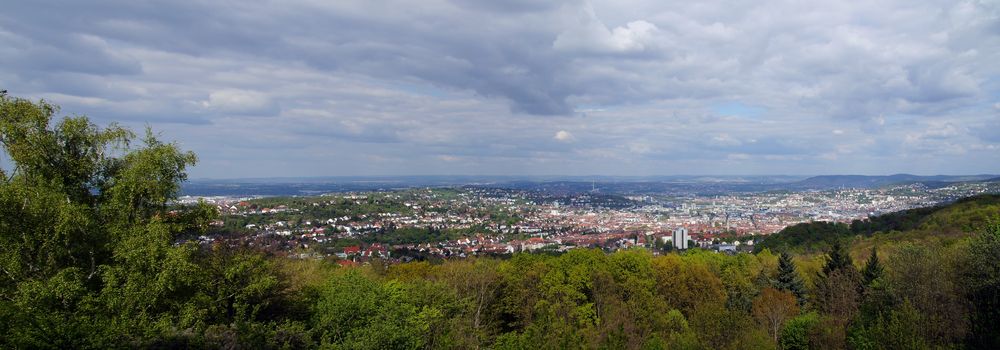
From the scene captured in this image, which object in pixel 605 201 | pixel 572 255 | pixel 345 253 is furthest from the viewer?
Answer: pixel 605 201

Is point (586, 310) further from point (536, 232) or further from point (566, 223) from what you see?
point (566, 223)

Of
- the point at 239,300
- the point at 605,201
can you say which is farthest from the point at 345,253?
the point at 605,201

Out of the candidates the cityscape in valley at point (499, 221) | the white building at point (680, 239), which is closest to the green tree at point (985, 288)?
the cityscape in valley at point (499, 221)

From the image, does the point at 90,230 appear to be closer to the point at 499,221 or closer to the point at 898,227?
the point at 898,227

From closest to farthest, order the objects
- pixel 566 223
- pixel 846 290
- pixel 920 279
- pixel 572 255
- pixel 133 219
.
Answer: pixel 133 219 < pixel 920 279 < pixel 846 290 < pixel 572 255 < pixel 566 223

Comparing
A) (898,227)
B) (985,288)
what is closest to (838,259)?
(985,288)

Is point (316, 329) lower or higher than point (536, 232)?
higher

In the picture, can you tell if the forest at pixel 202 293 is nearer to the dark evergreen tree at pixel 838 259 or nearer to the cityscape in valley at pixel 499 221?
the cityscape in valley at pixel 499 221
